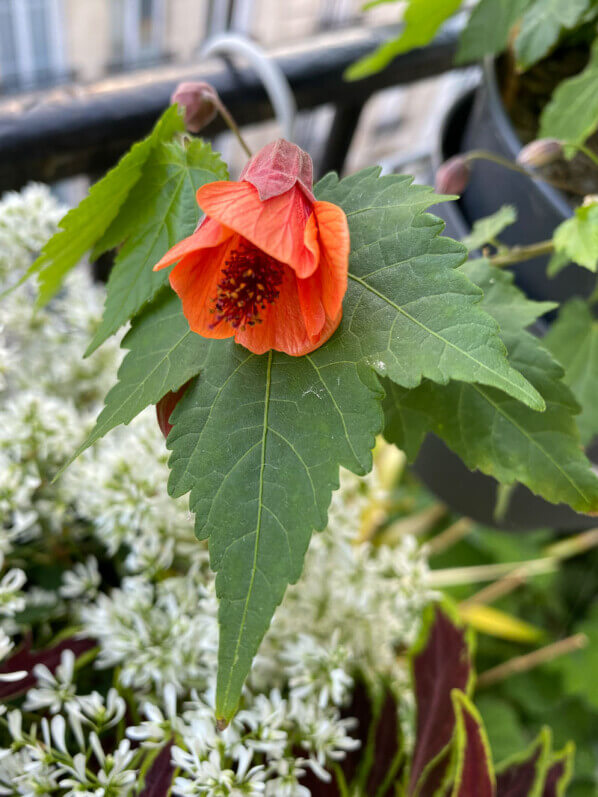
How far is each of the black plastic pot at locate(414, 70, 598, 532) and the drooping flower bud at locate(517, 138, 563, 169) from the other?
0.09 ft

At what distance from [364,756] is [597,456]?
9.8 inches

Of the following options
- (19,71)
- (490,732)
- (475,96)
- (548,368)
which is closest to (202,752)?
(548,368)

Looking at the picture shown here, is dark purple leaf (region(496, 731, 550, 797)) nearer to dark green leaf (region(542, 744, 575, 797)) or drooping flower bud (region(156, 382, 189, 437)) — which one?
dark green leaf (region(542, 744, 575, 797))

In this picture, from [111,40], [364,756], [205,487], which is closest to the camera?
[205,487]

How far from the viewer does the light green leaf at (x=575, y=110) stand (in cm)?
43

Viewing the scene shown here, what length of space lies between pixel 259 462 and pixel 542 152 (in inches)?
11.3

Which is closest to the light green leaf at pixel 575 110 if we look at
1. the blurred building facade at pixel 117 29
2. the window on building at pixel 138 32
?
the blurred building facade at pixel 117 29

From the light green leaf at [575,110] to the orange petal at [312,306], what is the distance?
0.24 metres

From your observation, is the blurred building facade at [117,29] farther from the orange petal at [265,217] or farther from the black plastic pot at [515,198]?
the orange petal at [265,217]

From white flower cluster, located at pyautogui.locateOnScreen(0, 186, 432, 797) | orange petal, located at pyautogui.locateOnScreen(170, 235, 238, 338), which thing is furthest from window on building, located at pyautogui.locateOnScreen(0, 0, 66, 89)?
orange petal, located at pyautogui.locateOnScreen(170, 235, 238, 338)

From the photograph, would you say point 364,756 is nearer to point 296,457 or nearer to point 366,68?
point 296,457

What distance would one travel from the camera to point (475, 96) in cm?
63

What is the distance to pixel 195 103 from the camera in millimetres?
381

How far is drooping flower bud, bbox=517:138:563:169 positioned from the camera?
1.38 feet
